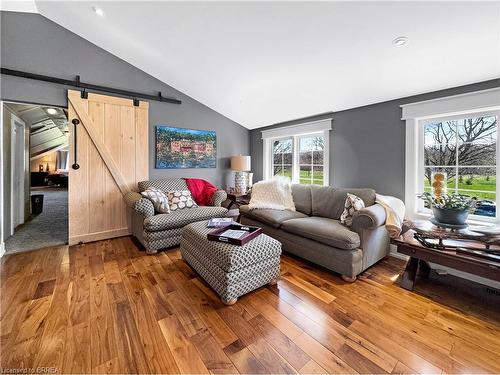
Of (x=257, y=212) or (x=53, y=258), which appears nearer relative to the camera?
(x=53, y=258)

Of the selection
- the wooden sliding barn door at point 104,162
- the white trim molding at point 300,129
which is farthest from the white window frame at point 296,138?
the wooden sliding barn door at point 104,162

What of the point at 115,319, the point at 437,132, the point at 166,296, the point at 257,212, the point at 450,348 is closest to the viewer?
the point at 450,348

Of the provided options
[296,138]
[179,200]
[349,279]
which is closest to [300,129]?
[296,138]

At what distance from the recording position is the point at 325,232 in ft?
7.40

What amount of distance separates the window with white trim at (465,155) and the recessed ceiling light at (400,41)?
1.07 meters

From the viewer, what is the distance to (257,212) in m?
3.08

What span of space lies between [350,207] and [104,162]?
341 cm

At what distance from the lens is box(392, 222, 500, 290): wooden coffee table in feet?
5.43

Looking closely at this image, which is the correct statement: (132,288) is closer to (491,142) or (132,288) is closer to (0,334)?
(0,334)

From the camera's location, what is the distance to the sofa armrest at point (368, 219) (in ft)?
6.95

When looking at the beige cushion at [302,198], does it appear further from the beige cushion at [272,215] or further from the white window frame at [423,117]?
the white window frame at [423,117]

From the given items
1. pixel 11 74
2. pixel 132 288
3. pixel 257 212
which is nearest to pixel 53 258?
pixel 132 288

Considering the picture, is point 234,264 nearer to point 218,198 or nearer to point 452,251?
point 452,251

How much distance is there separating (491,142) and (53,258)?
4.91 meters
